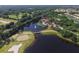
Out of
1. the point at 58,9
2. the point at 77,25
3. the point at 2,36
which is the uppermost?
the point at 58,9

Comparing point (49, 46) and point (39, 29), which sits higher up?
point (39, 29)

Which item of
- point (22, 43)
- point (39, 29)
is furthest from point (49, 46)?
point (22, 43)

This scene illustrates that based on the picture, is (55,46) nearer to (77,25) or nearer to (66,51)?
(66,51)

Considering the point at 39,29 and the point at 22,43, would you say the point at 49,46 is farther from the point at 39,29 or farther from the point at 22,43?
the point at 22,43

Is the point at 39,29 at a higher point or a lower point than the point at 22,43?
higher

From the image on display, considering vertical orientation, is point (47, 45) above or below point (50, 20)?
below

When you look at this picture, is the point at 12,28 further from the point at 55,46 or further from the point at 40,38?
the point at 55,46
